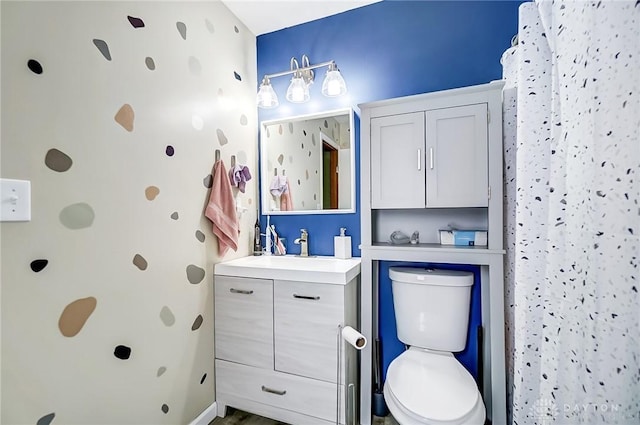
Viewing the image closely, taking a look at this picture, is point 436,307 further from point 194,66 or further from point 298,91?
point 194,66

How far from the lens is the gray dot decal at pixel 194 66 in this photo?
1.52 m

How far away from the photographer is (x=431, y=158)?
143 cm

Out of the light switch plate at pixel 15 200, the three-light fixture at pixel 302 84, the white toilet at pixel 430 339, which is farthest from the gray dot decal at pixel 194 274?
the three-light fixture at pixel 302 84

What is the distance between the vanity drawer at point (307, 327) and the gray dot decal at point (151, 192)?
725 mm

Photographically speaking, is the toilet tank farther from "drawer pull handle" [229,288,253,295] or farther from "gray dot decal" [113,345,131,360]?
"gray dot decal" [113,345,131,360]

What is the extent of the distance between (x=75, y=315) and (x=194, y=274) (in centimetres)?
56

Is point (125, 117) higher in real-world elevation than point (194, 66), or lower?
lower

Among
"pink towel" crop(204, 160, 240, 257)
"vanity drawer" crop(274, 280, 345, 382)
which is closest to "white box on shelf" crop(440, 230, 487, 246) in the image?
"vanity drawer" crop(274, 280, 345, 382)

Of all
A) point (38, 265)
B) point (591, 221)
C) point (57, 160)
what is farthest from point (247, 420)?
point (591, 221)

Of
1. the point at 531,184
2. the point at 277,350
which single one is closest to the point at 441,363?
the point at 277,350

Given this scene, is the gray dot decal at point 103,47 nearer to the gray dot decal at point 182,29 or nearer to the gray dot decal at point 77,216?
the gray dot decal at point 182,29

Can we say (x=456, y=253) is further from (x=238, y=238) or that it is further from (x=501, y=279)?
(x=238, y=238)

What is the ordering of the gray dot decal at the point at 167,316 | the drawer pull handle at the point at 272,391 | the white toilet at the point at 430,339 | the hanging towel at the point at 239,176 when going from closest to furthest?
the white toilet at the point at 430,339 < the gray dot decal at the point at 167,316 < the drawer pull handle at the point at 272,391 < the hanging towel at the point at 239,176

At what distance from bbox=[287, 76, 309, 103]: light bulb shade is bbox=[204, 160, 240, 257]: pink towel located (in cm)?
68
